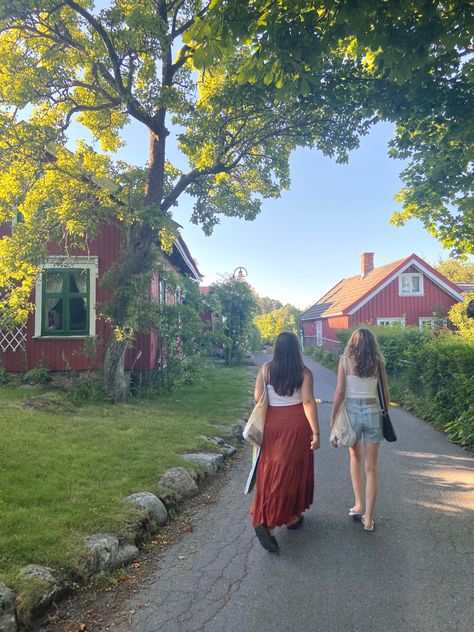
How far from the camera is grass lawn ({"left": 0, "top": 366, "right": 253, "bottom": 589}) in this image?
3377mm

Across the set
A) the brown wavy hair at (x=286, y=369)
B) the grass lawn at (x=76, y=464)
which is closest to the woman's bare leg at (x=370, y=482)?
the brown wavy hair at (x=286, y=369)

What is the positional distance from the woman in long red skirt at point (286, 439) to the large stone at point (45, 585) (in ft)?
4.97

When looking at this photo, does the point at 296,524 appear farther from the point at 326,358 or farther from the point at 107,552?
the point at 326,358

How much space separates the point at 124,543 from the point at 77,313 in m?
8.61

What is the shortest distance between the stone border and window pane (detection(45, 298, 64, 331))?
6.61 meters

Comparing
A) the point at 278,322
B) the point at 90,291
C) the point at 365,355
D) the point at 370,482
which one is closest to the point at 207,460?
the point at 370,482

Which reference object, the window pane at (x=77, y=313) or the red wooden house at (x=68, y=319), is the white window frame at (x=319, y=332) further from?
the window pane at (x=77, y=313)

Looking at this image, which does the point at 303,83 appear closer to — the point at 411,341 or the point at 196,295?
the point at 196,295

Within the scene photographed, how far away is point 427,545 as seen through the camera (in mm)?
3582

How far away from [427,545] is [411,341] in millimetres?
9150

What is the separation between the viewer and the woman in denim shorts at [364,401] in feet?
12.6

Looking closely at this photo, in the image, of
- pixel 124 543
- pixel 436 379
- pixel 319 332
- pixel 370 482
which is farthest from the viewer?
pixel 319 332

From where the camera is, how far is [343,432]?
154 inches

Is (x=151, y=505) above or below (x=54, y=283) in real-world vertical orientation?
below
